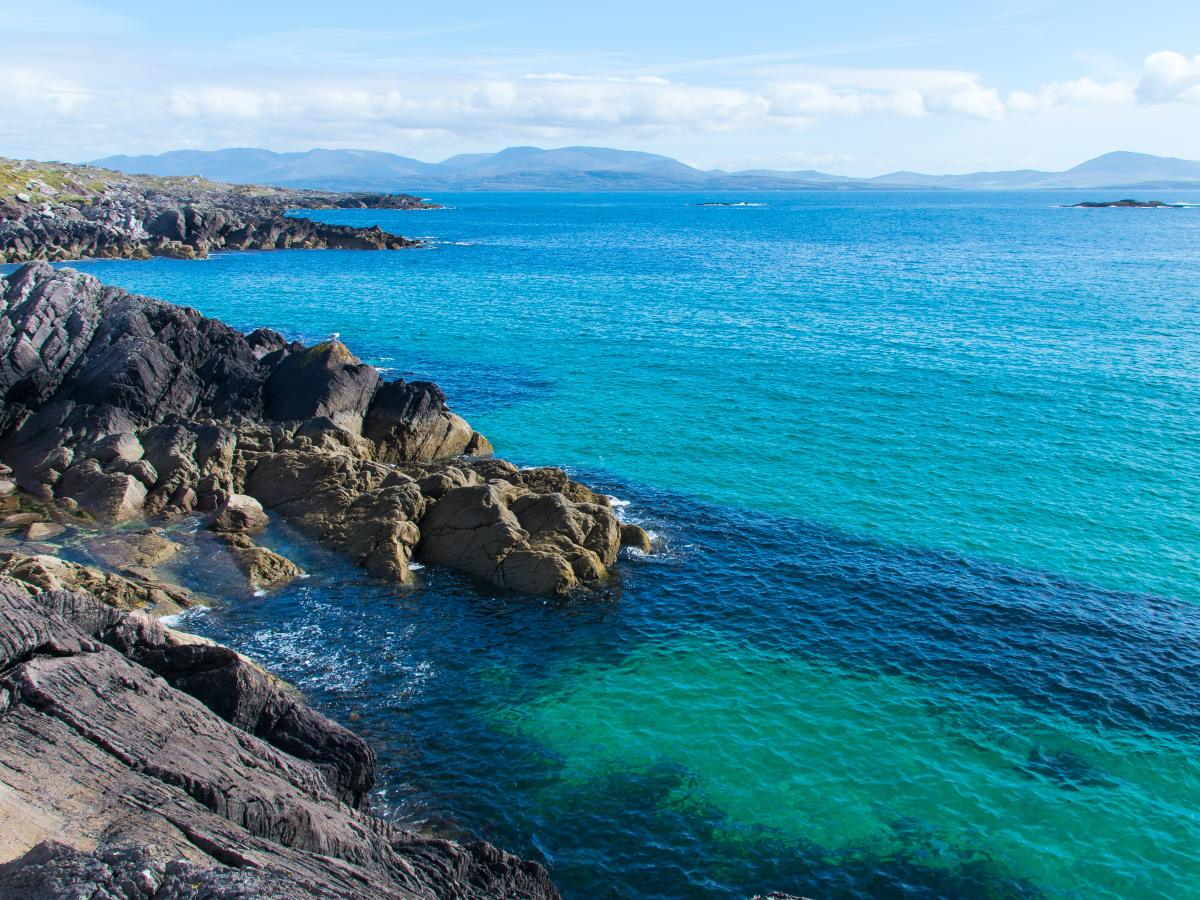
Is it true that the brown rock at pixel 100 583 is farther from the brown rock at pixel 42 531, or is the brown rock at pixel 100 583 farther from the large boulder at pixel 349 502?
the large boulder at pixel 349 502

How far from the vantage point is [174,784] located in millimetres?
18359

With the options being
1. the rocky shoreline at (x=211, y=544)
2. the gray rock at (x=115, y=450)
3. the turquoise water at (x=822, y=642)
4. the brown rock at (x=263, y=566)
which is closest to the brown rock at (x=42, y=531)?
the rocky shoreline at (x=211, y=544)

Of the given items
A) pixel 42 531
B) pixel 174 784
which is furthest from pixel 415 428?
pixel 174 784

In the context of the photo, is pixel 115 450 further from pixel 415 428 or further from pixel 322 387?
pixel 415 428

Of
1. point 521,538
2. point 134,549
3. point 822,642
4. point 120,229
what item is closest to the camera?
point 822,642

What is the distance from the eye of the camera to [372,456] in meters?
48.8

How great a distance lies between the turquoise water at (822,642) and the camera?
24.0 meters

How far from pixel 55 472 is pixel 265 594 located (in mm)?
15669

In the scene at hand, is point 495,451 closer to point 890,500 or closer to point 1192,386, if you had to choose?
point 890,500

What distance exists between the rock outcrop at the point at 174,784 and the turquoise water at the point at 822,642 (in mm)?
3362

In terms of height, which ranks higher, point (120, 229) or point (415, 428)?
point (120, 229)

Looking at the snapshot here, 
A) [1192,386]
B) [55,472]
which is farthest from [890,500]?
[55,472]

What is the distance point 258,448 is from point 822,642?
29885 millimetres

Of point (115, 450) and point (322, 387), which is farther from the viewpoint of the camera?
point (322, 387)
